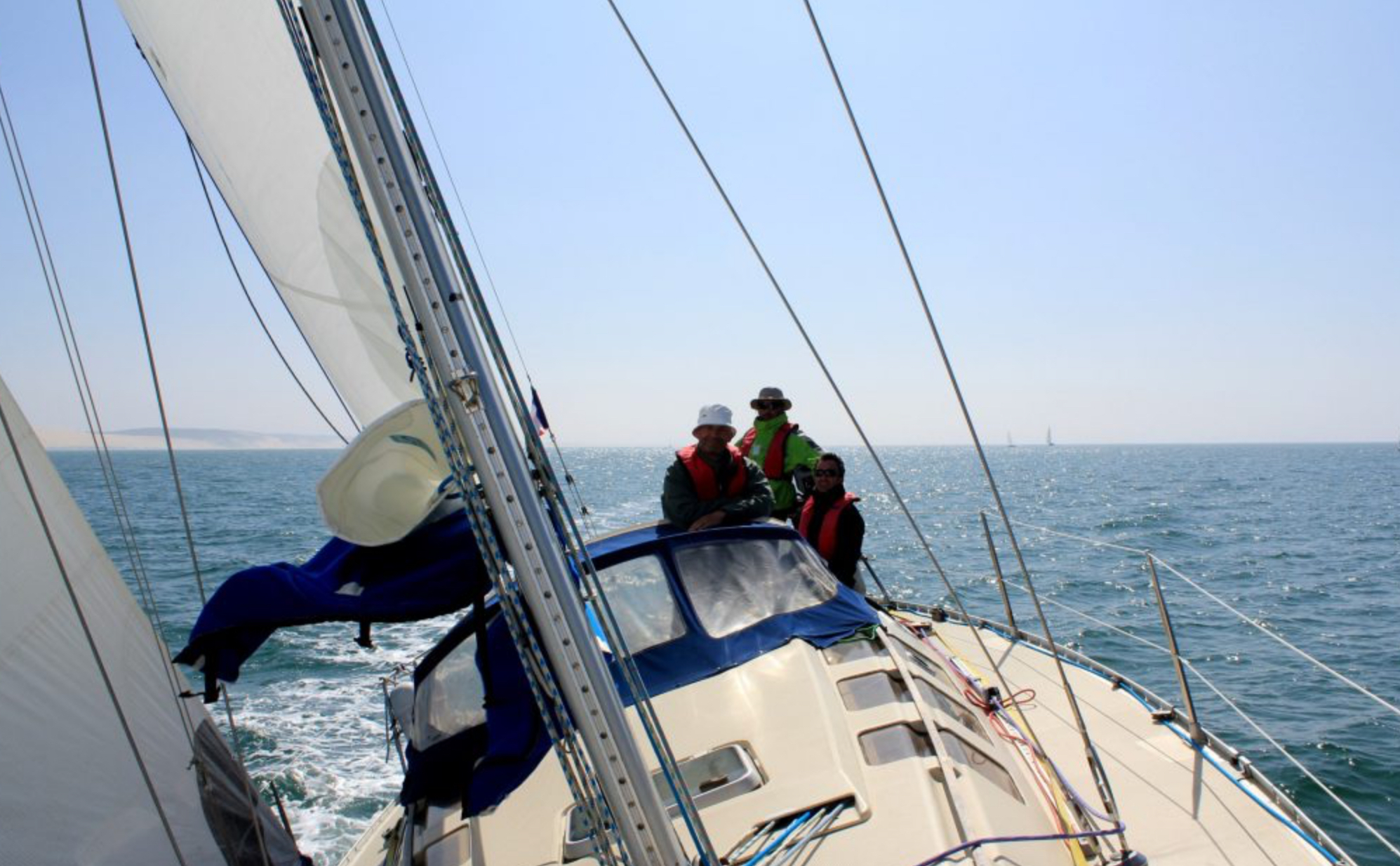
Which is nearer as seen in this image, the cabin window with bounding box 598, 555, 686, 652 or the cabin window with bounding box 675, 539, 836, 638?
the cabin window with bounding box 598, 555, 686, 652

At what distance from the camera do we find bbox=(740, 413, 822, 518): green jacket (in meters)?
6.98

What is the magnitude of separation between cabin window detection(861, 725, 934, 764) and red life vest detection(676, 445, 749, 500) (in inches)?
81.2

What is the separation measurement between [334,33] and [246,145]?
11.2 ft

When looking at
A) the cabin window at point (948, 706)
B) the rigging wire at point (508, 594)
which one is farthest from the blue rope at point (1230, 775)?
the rigging wire at point (508, 594)

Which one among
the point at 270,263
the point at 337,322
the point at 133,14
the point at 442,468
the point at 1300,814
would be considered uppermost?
the point at 133,14

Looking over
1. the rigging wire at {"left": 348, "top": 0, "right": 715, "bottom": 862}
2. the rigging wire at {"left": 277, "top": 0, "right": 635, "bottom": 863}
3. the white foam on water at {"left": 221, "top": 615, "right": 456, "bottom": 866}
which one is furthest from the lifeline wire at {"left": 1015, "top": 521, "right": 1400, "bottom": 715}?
the white foam on water at {"left": 221, "top": 615, "right": 456, "bottom": 866}

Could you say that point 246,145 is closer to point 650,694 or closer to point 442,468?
point 442,468

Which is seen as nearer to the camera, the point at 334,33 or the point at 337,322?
the point at 334,33

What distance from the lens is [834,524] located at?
588cm

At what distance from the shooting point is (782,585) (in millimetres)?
4305

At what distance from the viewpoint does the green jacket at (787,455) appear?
6.98m

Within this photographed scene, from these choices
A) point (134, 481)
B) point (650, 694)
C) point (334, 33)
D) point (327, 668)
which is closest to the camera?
point (334, 33)

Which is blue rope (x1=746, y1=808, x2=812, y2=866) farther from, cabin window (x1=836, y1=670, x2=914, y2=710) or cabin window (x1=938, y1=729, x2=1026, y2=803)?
cabin window (x1=836, y1=670, x2=914, y2=710)

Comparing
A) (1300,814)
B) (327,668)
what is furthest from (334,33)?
(327,668)
